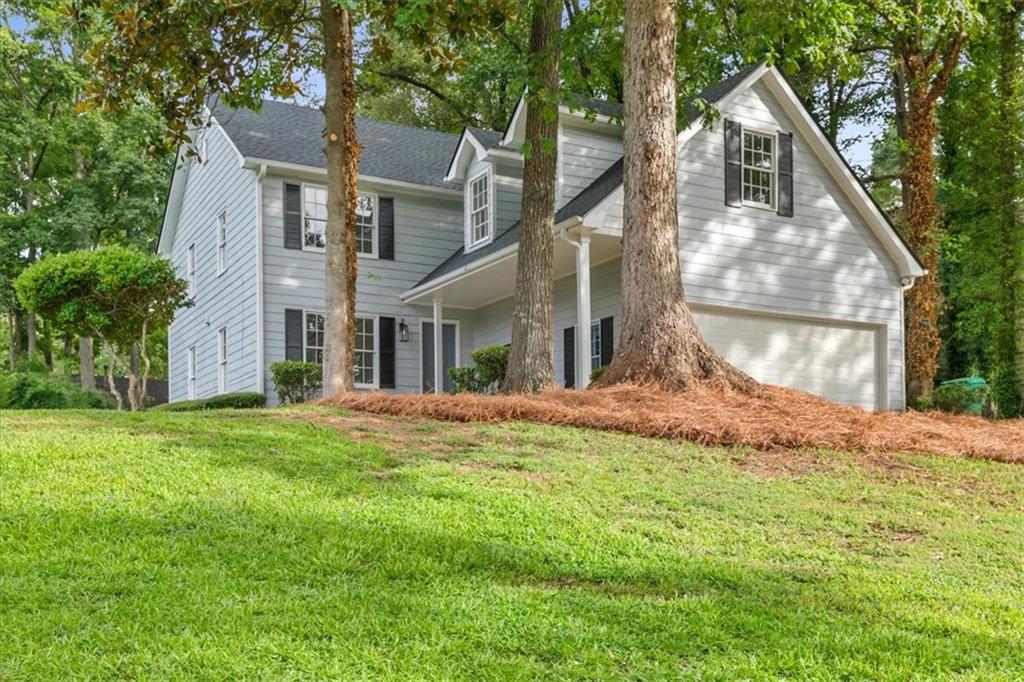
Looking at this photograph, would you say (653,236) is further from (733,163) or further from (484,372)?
(484,372)

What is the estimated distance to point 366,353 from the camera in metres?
17.5

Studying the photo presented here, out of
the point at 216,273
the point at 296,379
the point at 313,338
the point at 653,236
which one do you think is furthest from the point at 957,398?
the point at 216,273

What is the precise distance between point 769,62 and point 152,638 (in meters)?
11.3

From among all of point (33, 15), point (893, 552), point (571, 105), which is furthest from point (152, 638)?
point (33, 15)

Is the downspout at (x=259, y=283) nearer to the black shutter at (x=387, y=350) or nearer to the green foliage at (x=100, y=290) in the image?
the black shutter at (x=387, y=350)

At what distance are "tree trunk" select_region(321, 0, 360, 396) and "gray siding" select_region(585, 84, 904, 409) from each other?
17.9 feet

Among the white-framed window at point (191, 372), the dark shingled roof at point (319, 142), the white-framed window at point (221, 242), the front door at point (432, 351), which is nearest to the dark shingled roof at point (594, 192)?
the front door at point (432, 351)

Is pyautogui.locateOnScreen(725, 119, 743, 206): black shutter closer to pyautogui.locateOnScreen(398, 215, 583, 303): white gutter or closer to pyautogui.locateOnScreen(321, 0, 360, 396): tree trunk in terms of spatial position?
pyautogui.locateOnScreen(398, 215, 583, 303): white gutter

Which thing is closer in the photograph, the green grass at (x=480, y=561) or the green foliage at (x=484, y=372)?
the green grass at (x=480, y=561)

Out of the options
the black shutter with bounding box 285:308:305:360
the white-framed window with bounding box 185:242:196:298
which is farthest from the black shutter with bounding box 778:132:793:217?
the white-framed window with bounding box 185:242:196:298

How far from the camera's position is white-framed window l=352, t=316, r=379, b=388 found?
1731cm

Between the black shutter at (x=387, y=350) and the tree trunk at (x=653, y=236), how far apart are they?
8.48 m

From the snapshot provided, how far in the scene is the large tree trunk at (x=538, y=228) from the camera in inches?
434

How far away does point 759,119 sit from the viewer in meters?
15.0
